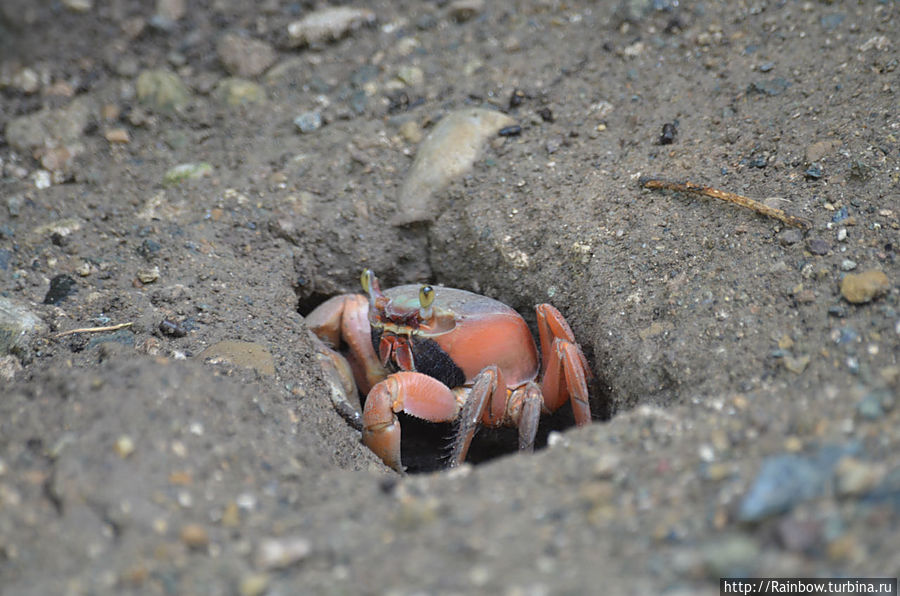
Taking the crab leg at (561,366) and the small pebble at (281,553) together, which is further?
the crab leg at (561,366)

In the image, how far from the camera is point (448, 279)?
175 inches

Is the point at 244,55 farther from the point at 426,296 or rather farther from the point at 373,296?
the point at 426,296

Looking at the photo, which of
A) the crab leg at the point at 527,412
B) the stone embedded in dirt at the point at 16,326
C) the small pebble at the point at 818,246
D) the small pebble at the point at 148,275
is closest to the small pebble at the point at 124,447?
the stone embedded in dirt at the point at 16,326

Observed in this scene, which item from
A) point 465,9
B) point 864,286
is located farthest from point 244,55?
point 864,286

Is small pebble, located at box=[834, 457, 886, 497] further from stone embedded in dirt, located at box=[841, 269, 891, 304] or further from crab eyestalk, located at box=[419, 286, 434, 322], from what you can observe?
crab eyestalk, located at box=[419, 286, 434, 322]

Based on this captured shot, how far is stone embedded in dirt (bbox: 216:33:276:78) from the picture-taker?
483cm

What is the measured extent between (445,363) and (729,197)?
1.65 m

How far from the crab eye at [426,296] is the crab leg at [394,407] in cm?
37

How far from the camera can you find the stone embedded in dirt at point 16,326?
3.28 metres

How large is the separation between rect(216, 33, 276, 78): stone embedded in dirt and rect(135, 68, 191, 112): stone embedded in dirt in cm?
33

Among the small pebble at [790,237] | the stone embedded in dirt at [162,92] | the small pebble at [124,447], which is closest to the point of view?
the small pebble at [124,447]

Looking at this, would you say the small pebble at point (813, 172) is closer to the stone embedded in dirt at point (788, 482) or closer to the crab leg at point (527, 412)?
the crab leg at point (527, 412)

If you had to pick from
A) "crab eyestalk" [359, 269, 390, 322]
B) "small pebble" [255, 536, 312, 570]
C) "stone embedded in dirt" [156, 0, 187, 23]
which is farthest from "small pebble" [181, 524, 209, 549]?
"stone embedded in dirt" [156, 0, 187, 23]

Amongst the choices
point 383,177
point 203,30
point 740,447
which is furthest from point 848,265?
point 203,30
